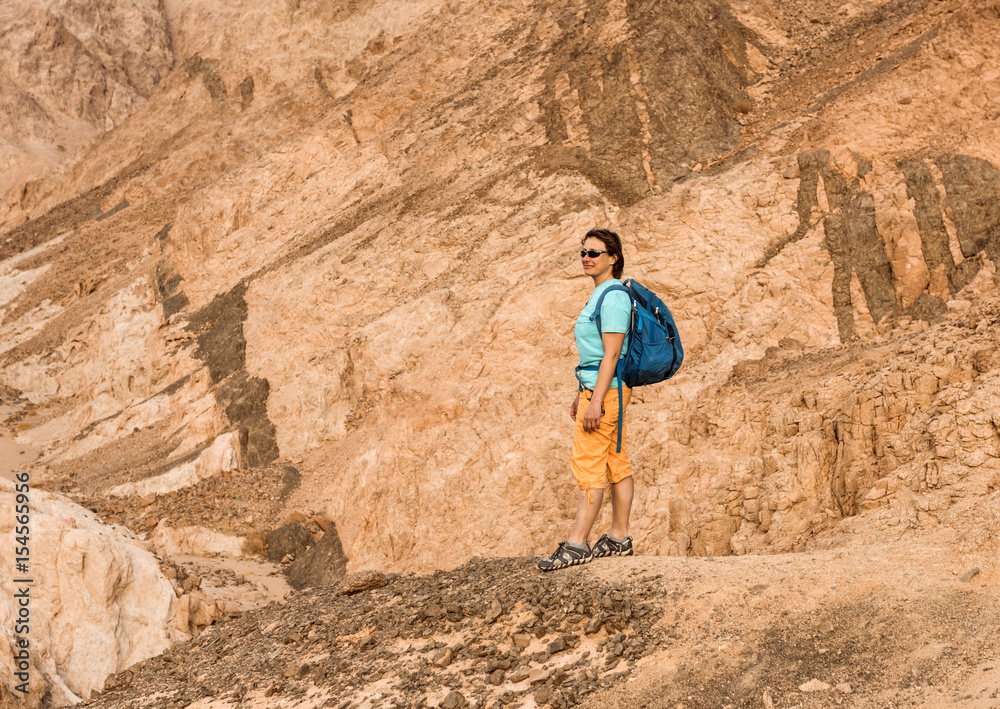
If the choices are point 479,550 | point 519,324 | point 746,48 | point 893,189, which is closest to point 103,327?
point 519,324

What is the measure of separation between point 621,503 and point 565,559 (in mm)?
488

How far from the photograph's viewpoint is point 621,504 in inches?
207

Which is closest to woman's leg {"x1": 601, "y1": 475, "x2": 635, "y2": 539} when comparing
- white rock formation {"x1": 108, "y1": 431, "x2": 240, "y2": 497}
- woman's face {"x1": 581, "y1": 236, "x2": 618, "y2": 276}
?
woman's face {"x1": 581, "y1": 236, "x2": 618, "y2": 276}

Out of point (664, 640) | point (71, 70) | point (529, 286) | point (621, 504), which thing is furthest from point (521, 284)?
point (71, 70)

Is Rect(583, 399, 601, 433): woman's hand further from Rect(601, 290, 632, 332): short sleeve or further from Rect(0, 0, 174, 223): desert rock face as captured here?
Rect(0, 0, 174, 223): desert rock face

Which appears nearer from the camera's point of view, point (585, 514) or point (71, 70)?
point (585, 514)

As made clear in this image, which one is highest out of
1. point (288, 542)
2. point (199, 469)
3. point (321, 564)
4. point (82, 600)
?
point (199, 469)

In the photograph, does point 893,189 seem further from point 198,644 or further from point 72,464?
point 72,464

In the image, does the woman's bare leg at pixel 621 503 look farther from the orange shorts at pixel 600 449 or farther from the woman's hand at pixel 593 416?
the woman's hand at pixel 593 416

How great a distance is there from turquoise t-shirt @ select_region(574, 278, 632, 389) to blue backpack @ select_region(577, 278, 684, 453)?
30 mm

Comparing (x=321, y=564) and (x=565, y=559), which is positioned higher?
(x=565, y=559)

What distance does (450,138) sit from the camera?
1577cm

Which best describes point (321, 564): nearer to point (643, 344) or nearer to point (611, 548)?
point (611, 548)

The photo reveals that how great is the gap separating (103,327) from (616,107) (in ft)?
41.8
